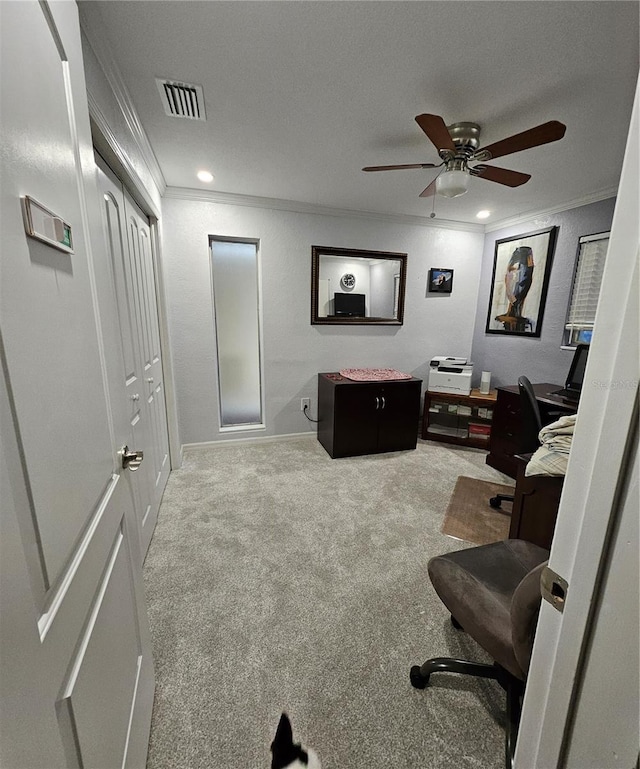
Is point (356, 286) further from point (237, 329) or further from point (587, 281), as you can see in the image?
point (587, 281)

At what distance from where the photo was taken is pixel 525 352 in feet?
10.9

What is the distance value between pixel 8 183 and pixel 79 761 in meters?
1.00

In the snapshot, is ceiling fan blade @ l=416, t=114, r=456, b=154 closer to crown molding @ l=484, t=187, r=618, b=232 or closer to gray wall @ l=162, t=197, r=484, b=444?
gray wall @ l=162, t=197, r=484, b=444

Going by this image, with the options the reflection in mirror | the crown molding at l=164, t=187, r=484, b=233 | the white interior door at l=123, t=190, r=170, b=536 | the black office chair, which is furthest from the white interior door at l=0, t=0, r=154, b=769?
the reflection in mirror

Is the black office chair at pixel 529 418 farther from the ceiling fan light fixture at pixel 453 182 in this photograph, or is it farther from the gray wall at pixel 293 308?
the gray wall at pixel 293 308

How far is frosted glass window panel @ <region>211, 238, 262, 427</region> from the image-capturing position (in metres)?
3.13

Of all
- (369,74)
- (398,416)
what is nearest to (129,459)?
(369,74)

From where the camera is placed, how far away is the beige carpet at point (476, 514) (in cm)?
207

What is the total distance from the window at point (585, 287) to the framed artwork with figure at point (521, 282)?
265 millimetres

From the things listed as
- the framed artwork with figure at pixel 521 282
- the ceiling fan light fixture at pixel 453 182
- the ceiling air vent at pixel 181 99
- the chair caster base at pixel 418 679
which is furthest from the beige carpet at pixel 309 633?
the ceiling air vent at pixel 181 99

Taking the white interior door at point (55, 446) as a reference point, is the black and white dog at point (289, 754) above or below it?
below

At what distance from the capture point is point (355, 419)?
3.11 metres

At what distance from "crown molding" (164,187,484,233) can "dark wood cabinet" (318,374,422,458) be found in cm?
167

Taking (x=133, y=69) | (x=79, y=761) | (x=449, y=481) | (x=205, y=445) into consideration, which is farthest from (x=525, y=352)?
(x=79, y=761)
